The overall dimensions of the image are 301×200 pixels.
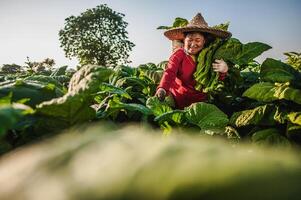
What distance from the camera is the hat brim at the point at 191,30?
4.13 meters

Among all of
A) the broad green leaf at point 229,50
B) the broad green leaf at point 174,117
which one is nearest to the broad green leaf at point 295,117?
the broad green leaf at point 174,117

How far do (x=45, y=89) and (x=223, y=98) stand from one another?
7.81ft

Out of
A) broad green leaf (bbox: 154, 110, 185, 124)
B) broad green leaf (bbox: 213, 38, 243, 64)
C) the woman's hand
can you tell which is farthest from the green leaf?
the woman's hand

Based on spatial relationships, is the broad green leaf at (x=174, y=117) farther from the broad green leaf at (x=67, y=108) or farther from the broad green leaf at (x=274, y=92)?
the broad green leaf at (x=67, y=108)

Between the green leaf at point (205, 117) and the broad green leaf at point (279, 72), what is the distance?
0.32 meters

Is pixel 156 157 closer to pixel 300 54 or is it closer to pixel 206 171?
pixel 206 171

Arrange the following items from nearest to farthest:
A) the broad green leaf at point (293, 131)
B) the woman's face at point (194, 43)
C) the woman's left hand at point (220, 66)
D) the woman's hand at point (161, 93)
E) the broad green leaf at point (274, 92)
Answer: the broad green leaf at point (274, 92)
the broad green leaf at point (293, 131)
the woman's left hand at point (220, 66)
the woman's hand at point (161, 93)
the woman's face at point (194, 43)

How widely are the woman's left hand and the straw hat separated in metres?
0.89

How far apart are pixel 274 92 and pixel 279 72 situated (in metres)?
0.12

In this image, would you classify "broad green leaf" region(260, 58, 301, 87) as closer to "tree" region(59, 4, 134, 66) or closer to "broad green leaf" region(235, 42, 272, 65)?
"broad green leaf" region(235, 42, 272, 65)

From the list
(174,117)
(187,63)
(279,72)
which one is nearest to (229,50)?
(187,63)

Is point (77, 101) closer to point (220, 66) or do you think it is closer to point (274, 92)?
point (274, 92)

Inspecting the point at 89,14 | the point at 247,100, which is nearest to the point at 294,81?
the point at 247,100

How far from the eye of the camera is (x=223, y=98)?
10.4ft
